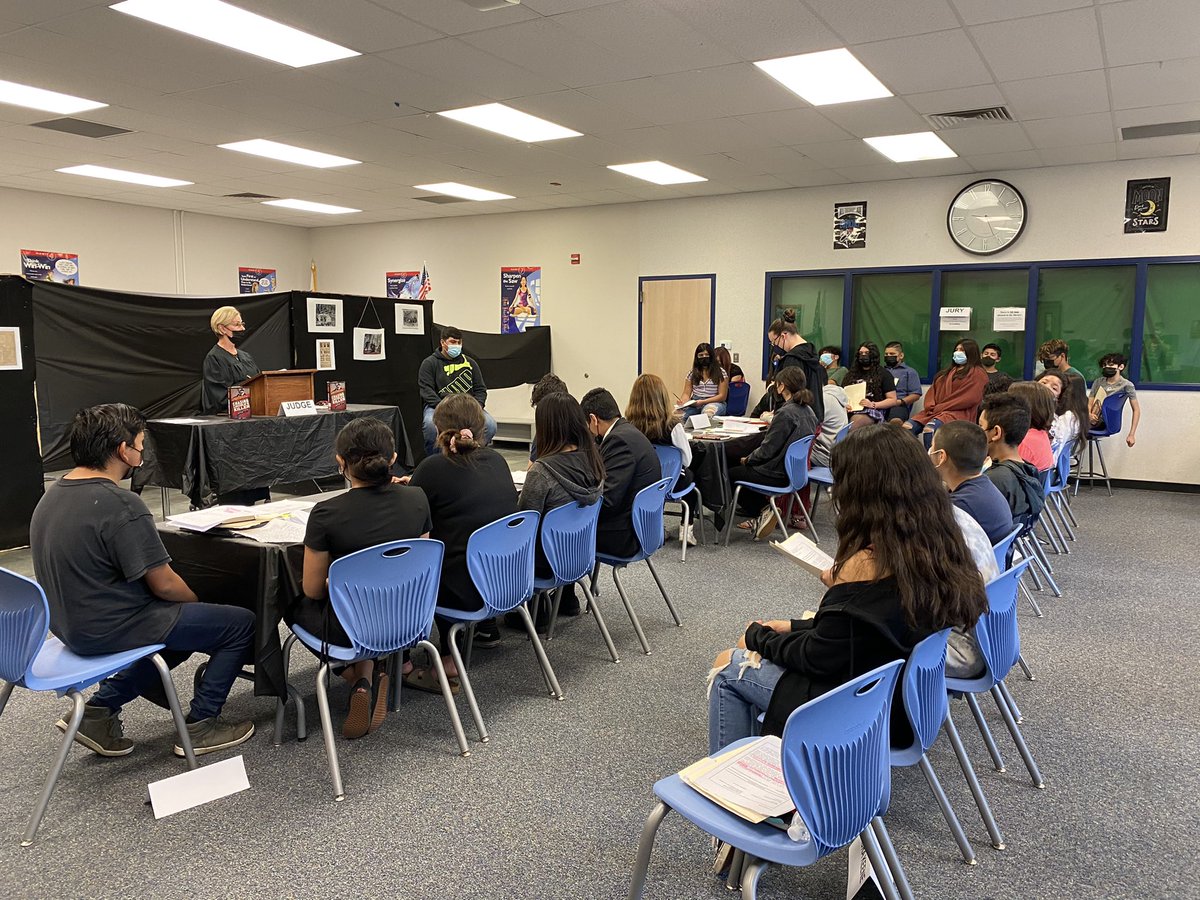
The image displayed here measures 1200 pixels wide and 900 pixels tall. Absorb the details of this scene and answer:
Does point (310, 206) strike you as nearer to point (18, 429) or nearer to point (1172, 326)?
point (18, 429)

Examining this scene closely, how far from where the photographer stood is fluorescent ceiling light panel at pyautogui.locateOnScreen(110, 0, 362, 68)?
4034 millimetres

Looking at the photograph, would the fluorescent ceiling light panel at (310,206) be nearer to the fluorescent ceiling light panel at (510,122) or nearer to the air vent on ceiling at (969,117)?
the fluorescent ceiling light panel at (510,122)

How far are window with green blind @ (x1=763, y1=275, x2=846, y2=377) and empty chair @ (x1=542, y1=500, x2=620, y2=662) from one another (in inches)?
247

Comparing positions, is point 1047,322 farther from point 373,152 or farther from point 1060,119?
point 373,152

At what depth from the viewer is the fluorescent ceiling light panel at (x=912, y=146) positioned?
6613 mm

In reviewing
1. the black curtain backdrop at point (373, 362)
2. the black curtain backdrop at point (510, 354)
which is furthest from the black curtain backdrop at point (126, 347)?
the black curtain backdrop at point (510, 354)

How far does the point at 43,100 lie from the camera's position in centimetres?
567

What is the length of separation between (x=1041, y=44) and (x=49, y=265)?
1015cm

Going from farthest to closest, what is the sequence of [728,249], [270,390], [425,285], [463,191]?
1. [425,285]
2. [728,249]
3. [463,191]
4. [270,390]

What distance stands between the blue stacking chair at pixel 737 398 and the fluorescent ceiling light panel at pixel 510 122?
10.3 ft

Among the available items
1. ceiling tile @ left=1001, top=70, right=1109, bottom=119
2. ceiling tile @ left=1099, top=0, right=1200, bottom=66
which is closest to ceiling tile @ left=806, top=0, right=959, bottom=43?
ceiling tile @ left=1099, top=0, right=1200, bottom=66

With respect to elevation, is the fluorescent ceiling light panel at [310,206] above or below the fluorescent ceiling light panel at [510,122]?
below

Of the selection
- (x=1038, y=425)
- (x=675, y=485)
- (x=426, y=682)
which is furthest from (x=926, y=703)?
(x=675, y=485)

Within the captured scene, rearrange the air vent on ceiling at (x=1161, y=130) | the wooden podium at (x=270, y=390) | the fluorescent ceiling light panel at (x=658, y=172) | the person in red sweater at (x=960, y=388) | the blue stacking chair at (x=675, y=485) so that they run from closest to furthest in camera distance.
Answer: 1. the blue stacking chair at (x=675, y=485)
2. the wooden podium at (x=270, y=390)
3. the air vent on ceiling at (x=1161, y=130)
4. the person in red sweater at (x=960, y=388)
5. the fluorescent ceiling light panel at (x=658, y=172)
